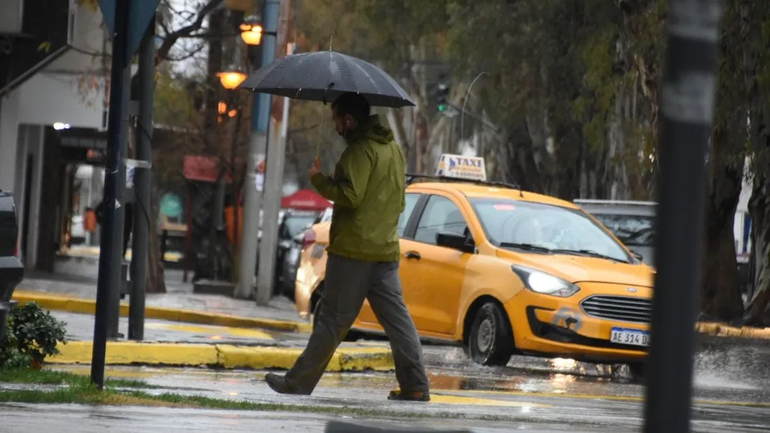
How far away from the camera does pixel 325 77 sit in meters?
9.70

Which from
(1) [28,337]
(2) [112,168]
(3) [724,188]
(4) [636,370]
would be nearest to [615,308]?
(4) [636,370]

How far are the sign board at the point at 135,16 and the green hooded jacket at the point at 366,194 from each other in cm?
154

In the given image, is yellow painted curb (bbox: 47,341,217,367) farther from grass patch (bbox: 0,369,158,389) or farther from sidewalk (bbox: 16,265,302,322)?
sidewalk (bbox: 16,265,302,322)

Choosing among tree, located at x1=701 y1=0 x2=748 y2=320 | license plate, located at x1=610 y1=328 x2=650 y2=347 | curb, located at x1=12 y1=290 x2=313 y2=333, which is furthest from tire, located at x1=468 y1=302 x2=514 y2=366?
tree, located at x1=701 y1=0 x2=748 y2=320

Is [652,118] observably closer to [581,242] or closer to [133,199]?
[581,242]

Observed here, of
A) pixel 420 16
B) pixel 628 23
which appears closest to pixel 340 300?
pixel 628 23

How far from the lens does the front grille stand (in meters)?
13.0

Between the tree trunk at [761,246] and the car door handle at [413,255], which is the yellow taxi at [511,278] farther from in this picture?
the tree trunk at [761,246]

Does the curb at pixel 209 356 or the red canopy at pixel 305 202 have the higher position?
the red canopy at pixel 305 202

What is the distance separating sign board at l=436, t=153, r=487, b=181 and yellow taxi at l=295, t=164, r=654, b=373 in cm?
1127

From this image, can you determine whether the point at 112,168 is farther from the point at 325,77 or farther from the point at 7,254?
the point at 325,77

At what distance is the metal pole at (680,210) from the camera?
109 inches

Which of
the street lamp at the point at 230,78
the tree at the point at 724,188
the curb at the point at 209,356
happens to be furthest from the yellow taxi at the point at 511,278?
the street lamp at the point at 230,78

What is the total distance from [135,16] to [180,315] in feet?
39.7
